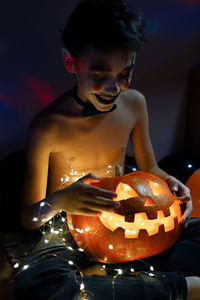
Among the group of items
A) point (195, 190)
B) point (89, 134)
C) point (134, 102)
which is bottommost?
point (195, 190)

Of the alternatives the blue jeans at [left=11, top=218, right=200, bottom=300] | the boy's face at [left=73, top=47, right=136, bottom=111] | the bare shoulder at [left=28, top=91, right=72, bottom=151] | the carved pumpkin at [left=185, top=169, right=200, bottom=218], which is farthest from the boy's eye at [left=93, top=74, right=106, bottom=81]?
the carved pumpkin at [left=185, top=169, right=200, bottom=218]

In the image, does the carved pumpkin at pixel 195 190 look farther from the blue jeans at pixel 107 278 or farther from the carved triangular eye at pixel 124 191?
the carved triangular eye at pixel 124 191

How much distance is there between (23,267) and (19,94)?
0.81 metres

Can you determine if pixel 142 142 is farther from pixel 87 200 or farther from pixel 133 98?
pixel 87 200

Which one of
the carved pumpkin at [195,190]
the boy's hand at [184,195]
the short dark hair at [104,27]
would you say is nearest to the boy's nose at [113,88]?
the short dark hair at [104,27]

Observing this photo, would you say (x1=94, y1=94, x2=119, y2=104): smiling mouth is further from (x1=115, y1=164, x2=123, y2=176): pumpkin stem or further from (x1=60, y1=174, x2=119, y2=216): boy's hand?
(x1=115, y1=164, x2=123, y2=176): pumpkin stem

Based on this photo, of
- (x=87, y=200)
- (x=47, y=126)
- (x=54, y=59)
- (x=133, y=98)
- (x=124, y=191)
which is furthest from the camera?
(x=54, y=59)

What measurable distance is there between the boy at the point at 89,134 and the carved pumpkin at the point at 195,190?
0.97ft

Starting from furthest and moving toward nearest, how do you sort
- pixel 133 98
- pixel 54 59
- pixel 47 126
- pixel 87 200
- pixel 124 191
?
pixel 54 59, pixel 133 98, pixel 47 126, pixel 124 191, pixel 87 200

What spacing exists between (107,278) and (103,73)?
689 mm

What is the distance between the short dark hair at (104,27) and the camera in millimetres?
1027

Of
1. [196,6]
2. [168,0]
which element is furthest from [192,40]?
[168,0]

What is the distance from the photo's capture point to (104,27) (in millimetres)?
1025

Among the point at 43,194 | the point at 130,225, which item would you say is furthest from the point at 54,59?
the point at 130,225
